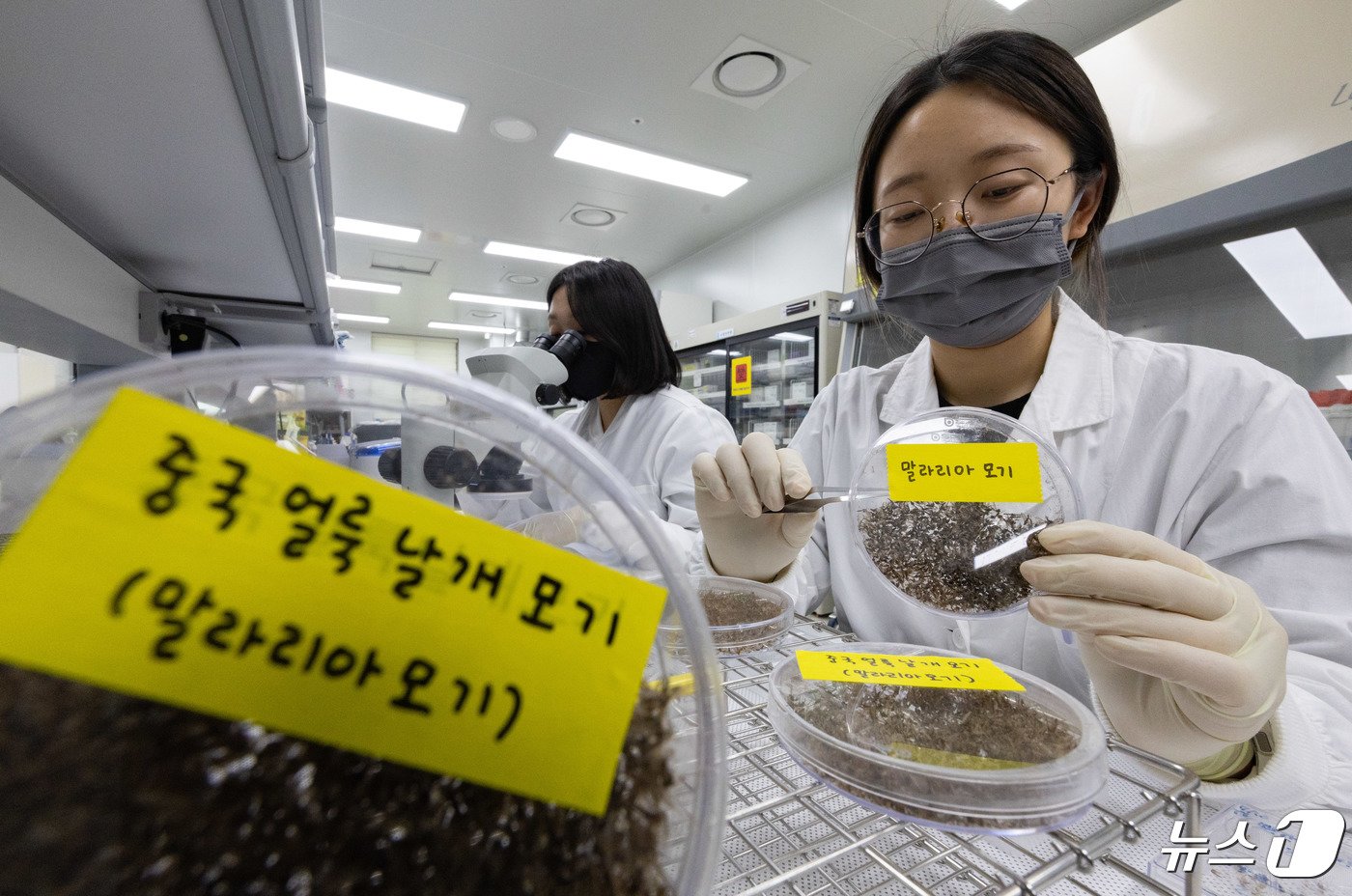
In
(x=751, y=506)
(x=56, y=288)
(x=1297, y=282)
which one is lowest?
(x=751, y=506)

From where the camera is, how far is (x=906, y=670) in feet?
1.79

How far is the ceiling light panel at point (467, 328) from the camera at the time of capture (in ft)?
29.1

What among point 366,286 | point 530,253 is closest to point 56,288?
point 530,253

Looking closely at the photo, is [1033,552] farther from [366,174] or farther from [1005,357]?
[366,174]

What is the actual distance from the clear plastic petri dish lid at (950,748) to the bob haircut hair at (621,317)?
1397mm

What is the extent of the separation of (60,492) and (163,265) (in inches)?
64.3

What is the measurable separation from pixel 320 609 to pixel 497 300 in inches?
300

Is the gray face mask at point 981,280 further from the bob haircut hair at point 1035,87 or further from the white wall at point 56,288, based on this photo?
the white wall at point 56,288

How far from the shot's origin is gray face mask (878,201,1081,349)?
97cm

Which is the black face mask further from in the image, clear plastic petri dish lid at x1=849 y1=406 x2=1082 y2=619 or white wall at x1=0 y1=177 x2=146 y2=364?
clear plastic petri dish lid at x1=849 y1=406 x2=1082 y2=619

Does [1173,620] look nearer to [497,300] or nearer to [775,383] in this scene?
[775,383]

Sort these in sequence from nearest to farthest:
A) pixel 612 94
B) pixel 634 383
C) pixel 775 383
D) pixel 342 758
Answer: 1. pixel 342 758
2. pixel 634 383
3. pixel 612 94
4. pixel 775 383

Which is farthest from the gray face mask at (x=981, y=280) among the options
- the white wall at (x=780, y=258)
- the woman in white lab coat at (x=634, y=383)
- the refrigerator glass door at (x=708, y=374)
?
the refrigerator glass door at (x=708, y=374)

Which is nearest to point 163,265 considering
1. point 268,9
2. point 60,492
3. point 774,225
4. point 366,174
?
point 268,9
